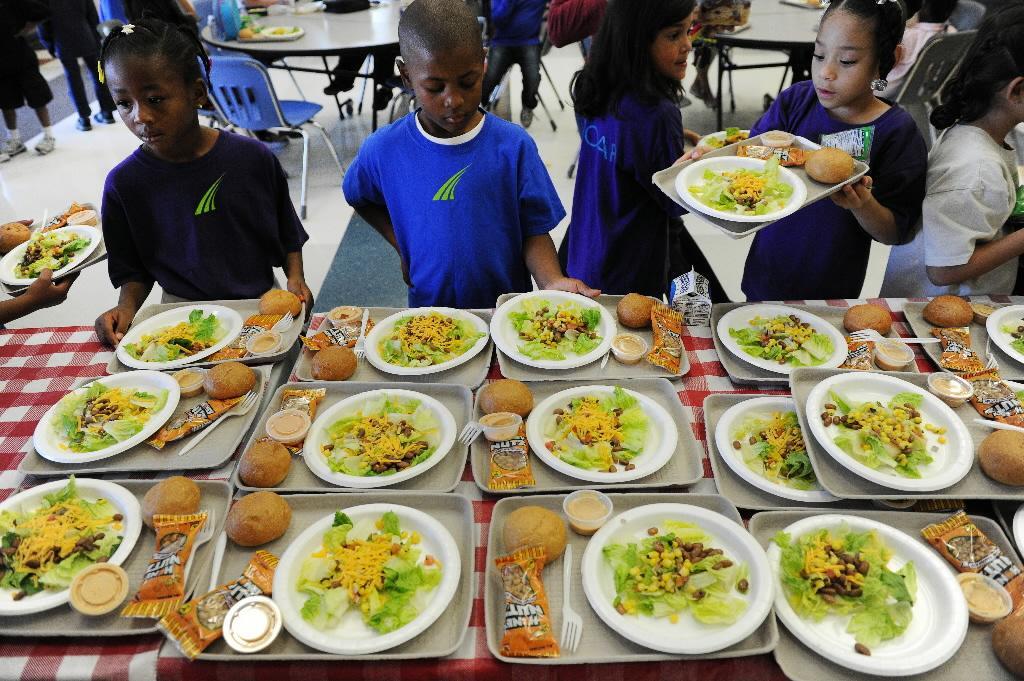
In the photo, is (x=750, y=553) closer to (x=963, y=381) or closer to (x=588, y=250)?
(x=963, y=381)

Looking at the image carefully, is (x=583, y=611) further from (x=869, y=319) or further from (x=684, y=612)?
(x=869, y=319)

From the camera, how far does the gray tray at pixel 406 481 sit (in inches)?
58.9

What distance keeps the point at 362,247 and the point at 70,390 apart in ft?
Result: 9.10

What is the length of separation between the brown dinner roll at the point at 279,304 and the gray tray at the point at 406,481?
36 cm

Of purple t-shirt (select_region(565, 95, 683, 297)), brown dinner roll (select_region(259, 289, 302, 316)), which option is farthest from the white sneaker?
purple t-shirt (select_region(565, 95, 683, 297))

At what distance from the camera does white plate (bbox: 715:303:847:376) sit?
5.83ft

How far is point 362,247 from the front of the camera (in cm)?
448

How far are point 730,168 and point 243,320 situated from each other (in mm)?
1645

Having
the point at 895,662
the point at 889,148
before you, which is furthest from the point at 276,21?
the point at 895,662

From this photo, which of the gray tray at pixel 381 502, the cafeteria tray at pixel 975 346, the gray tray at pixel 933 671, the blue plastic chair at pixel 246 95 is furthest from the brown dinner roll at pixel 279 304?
the blue plastic chair at pixel 246 95

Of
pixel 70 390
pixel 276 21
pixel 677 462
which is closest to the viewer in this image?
pixel 677 462

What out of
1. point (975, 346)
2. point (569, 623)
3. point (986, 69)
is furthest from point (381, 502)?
point (986, 69)

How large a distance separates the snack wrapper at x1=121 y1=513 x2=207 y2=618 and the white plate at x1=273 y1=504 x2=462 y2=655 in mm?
187

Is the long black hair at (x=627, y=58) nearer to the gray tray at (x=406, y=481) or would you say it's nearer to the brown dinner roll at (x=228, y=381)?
the gray tray at (x=406, y=481)
